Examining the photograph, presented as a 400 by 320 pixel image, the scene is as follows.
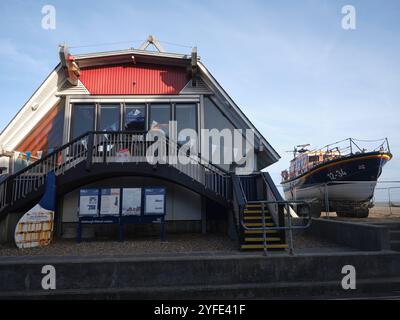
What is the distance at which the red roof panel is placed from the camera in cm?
1216

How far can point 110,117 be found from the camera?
12039 mm

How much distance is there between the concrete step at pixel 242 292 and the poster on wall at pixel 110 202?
3.92 m

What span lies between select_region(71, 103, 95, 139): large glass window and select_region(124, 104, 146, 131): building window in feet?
4.75

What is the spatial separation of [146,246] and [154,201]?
156cm

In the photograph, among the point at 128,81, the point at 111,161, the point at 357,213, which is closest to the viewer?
the point at 111,161

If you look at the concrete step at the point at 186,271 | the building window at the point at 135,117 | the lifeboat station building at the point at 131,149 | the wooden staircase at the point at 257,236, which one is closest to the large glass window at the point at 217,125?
the lifeboat station building at the point at 131,149

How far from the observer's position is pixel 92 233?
10961 millimetres

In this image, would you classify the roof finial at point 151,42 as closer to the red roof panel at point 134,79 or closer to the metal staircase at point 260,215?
the red roof panel at point 134,79

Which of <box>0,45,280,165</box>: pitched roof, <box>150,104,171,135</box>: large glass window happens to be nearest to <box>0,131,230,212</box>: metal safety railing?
<box>150,104,171,135</box>: large glass window

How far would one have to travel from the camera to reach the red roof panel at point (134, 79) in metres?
12.2

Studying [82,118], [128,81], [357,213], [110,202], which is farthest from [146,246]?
[357,213]

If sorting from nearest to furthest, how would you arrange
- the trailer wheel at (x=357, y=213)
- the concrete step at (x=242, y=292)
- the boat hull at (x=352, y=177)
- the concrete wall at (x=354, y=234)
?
the concrete step at (x=242, y=292), the concrete wall at (x=354, y=234), the trailer wheel at (x=357, y=213), the boat hull at (x=352, y=177)

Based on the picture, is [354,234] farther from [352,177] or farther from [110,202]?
[352,177]

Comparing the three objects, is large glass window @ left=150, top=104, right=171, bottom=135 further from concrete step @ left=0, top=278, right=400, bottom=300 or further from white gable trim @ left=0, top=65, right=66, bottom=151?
concrete step @ left=0, top=278, right=400, bottom=300
